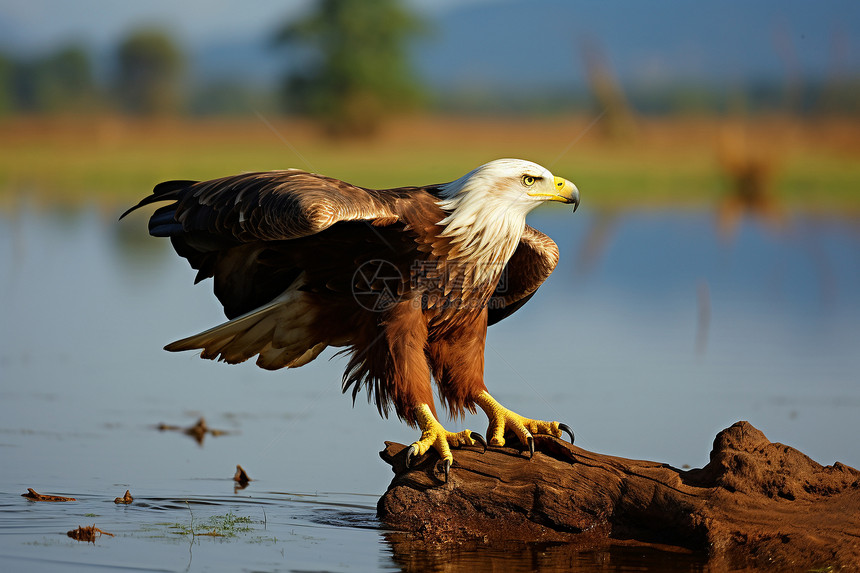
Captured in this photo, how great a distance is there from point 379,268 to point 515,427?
1.19 meters

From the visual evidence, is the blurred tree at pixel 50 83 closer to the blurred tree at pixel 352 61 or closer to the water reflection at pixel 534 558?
the blurred tree at pixel 352 61

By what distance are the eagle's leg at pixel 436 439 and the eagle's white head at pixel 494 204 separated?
2.92ft

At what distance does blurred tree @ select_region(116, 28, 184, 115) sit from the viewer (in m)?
84.2

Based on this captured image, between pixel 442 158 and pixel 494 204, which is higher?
pixel 442 158

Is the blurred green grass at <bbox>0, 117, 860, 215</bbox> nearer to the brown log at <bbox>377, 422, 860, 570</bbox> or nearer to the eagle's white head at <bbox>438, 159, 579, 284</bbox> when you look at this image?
the eagle's white head at <bbox>438, 159, 579, 284</bbox>

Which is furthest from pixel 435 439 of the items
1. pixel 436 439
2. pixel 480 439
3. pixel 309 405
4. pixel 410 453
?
pixel 309 405

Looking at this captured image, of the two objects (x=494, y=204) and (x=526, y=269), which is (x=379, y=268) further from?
(x=526, y=269)

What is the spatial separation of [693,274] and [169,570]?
12321 millimetres

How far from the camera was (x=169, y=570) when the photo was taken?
18.6 feet

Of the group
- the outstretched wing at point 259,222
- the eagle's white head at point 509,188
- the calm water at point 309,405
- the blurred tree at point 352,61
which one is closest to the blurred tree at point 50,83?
the blurred tree at point 352,61

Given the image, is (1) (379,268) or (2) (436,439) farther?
(1) (379,268)

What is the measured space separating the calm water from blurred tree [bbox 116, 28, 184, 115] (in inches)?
2716

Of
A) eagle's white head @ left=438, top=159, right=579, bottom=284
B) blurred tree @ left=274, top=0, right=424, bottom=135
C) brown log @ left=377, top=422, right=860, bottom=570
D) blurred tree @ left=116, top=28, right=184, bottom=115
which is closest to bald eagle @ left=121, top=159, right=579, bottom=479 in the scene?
eagle's white head @ left=438, top=159, right=579, bottom=284

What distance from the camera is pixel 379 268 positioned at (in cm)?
693
